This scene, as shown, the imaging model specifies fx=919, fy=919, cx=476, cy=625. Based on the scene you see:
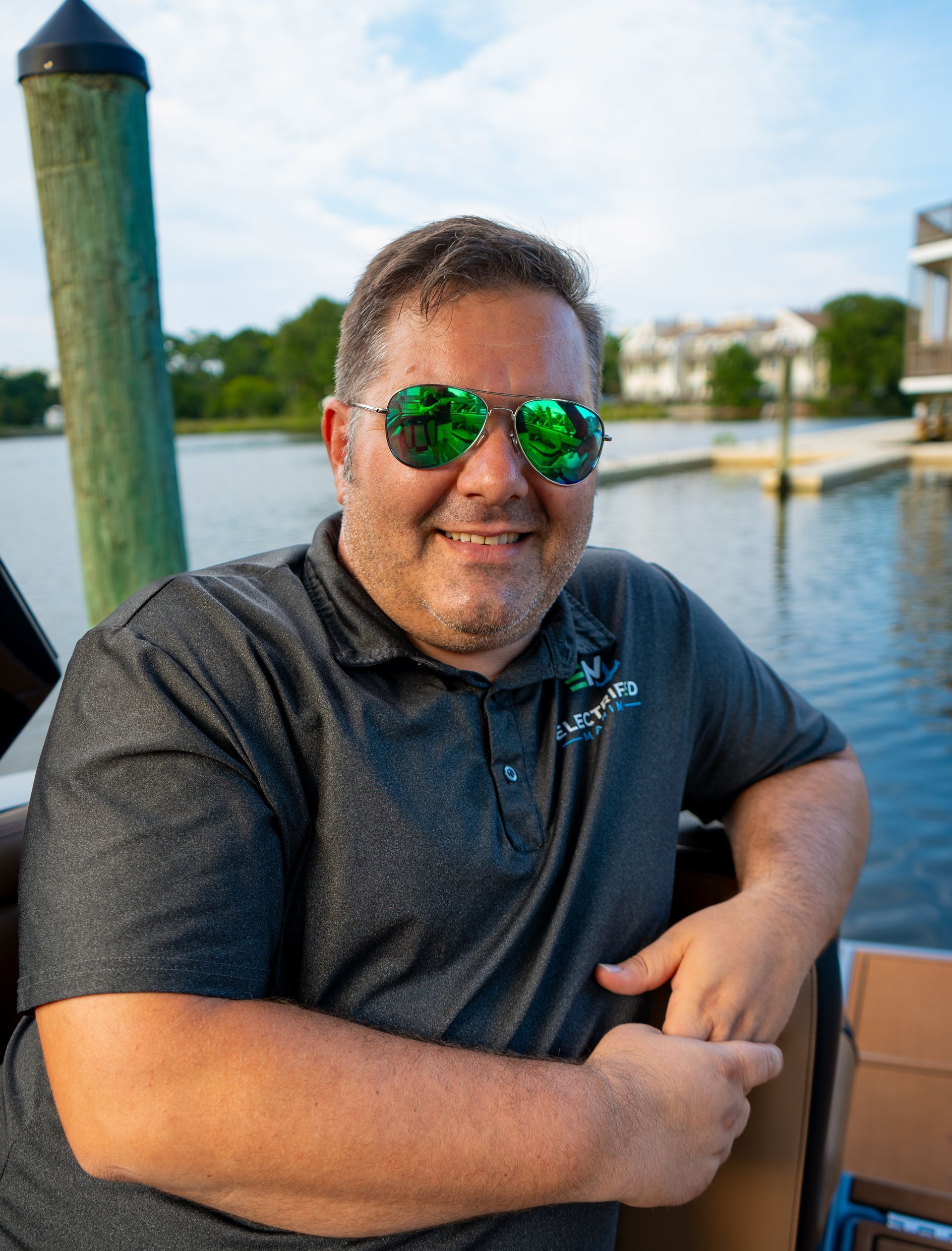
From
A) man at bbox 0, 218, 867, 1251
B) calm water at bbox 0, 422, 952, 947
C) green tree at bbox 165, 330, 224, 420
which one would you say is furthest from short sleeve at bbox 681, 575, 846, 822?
green tree at bbox 165, 330, 224, 420


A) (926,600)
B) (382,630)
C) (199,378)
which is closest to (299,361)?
(199,378)

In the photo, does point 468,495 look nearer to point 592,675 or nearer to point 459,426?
point 459,426

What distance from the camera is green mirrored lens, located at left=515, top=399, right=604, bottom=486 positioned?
1.29 metres

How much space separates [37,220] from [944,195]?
91.6 ft

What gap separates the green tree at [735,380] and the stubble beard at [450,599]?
237ft

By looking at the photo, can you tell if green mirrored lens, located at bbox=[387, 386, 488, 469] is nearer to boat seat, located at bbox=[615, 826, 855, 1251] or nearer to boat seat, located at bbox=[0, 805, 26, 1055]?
boat seat, located at bbox=[0, 805, 26, 1055]

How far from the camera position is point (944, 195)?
2425 cm

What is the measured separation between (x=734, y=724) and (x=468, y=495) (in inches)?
24.6

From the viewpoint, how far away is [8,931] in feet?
3.96

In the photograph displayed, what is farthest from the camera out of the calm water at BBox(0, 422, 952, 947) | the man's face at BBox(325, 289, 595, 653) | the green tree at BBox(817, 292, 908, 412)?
the green tree at BBox(817, 292, 908, 412)

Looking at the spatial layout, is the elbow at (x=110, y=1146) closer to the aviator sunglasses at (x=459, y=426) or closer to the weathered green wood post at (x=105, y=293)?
the aviator sunglasses at (x=459, y=426)

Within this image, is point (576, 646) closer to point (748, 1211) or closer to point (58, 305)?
point (748, 1211)

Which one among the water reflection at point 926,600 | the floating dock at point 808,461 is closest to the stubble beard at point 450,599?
the water reflection at point 926,600

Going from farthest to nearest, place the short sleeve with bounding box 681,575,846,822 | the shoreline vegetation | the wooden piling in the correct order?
the shoreline vegetation < the wooden piling < the short sleeve with bounding box 681,575,846,822
